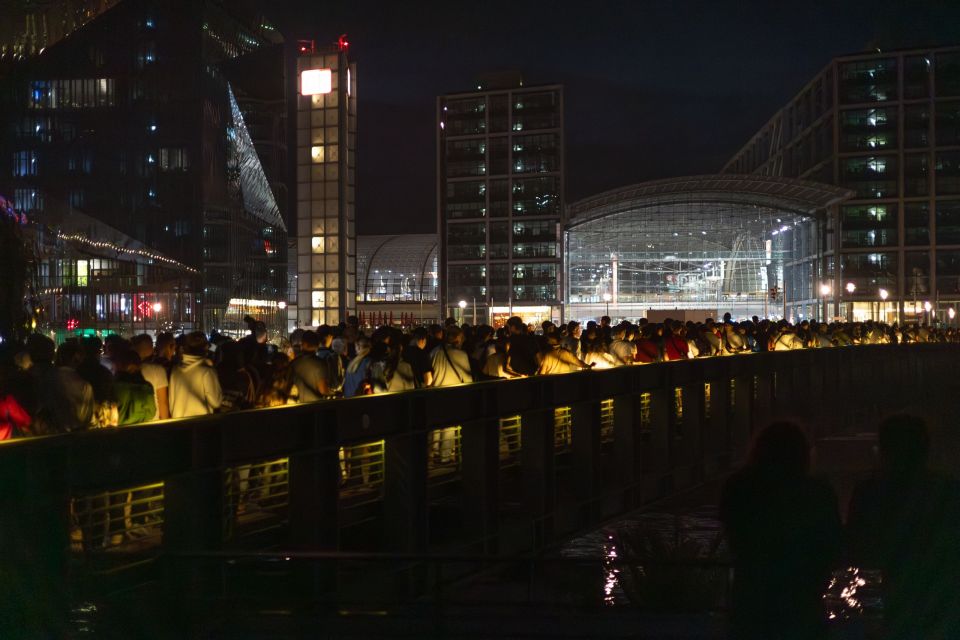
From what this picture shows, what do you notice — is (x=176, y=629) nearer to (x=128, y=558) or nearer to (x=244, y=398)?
(x=128, y=558)

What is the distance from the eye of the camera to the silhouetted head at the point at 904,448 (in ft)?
15.0

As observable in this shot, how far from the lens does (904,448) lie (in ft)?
15.0

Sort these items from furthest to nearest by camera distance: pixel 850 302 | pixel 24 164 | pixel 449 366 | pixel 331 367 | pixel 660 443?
pixel 850 302 → pixel 24 164 → pixel 660 443 → pixel 449 366 → pixel 331 367

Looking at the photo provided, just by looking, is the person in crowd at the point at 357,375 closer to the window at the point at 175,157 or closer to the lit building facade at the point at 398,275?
the window at the point at 175,157

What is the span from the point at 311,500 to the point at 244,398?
167 cm

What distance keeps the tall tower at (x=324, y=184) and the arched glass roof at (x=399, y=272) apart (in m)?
72.3

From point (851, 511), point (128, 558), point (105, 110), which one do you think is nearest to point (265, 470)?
point (128, 558)

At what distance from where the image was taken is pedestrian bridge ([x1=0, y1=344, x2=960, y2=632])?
7.06m

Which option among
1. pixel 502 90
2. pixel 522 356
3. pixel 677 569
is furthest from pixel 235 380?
pixel 502 90

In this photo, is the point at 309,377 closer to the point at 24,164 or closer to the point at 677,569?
the point at 677,569

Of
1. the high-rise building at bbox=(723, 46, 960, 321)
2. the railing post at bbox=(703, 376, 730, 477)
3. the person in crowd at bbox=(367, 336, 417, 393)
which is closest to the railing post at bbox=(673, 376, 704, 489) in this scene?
the railing post at bbox=(703, 376, 730, 477)

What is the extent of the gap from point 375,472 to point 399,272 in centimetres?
10851

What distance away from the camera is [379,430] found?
10555 millimetres

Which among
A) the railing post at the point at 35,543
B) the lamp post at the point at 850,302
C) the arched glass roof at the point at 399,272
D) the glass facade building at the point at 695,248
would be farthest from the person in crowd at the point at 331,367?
the arched glass roof at the point at 399,272
